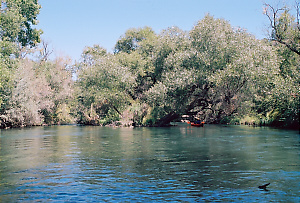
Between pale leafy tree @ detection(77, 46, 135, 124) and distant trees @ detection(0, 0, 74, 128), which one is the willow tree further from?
distant trees @ detection(0, 0, 74, 128)

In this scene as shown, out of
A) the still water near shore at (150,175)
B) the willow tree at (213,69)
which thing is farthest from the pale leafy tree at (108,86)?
the still water near shore at (150,175)

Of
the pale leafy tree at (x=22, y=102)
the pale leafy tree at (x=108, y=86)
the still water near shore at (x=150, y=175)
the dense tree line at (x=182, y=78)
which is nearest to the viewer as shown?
the still water near shore at (x=150, y=175)

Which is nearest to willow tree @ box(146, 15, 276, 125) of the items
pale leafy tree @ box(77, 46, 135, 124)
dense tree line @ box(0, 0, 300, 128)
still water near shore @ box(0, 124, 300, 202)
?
dense tree line @ box(0, 0, 300, 128)

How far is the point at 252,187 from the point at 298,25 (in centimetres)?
4129

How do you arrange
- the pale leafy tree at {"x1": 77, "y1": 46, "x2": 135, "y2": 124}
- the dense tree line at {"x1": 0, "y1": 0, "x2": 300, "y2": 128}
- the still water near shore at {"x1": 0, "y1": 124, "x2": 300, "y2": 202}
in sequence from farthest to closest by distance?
the pale leafy tree at {"x1": 77, "y1": 46, "x2": 135, "y2": 124} → the dense tree line at {"x1": 0, "y1": 0, "x2": 300, "y2": 128} → the still water near shore at {"x1": 0, "y1": 124, "x2": 300, "y2": 202}

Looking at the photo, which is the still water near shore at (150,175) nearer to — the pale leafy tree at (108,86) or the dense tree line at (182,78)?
the dense tree line at (182,78)

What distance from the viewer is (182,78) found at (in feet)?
174

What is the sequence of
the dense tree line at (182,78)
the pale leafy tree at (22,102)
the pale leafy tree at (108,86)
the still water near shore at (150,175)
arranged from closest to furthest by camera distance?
the still water near shore at (150,175)
the dense tree line at (182,78)
the pale leafy tree at (22,102)
the pale leafy tree at (108,86)

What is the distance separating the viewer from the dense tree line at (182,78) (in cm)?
4938

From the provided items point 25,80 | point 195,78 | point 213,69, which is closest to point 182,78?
point 195,78

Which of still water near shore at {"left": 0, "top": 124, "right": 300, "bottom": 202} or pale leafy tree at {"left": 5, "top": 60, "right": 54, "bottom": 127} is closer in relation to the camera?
still water near shore at {"left": 0, "top": 124, "right": 300, "bottom": 202}

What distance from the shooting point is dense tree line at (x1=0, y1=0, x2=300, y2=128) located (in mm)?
49375

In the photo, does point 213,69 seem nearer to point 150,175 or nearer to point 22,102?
point 22,102

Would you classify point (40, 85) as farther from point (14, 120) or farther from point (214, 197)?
point (214, 197)
